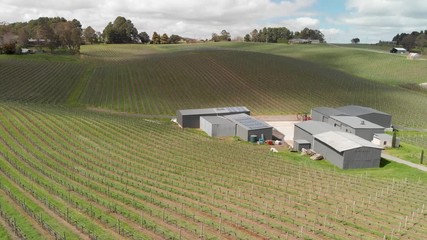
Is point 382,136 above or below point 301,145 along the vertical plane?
above

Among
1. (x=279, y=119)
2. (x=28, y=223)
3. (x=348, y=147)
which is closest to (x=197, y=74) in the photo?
(x=279, y=119)

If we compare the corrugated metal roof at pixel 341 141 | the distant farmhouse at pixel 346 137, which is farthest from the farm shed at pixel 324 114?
the corrugated metal roof at pixel 341 141

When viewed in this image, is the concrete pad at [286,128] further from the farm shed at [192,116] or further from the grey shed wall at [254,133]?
the farm shed at [192,116]

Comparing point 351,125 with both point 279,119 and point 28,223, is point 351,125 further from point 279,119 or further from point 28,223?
point 28,223

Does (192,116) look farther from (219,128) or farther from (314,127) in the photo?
(314,127)

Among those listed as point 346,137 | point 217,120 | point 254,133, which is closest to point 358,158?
point 346,137

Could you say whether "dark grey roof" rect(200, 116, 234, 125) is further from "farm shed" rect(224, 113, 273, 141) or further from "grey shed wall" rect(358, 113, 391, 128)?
"grey shed wall" rect(358, 113, 391, 128)

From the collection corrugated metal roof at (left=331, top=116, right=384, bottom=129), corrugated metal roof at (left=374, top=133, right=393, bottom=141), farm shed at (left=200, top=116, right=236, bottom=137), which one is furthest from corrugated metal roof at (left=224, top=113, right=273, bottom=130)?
corrugated metal roof at (left=374, top=133, right=393, bottom=141)
